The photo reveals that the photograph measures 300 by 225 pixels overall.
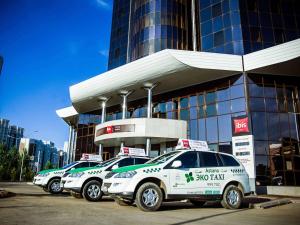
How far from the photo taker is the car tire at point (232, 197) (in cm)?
931

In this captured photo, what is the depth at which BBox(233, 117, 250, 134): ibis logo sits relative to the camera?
20595 millimetres

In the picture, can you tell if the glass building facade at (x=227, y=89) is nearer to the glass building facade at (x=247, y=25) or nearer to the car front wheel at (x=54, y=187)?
the glass building facade at (x=247, y=25)

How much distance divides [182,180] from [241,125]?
13596mm

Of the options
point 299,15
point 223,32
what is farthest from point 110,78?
point 299,15

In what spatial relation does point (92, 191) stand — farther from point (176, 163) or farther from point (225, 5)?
point (225, 5)

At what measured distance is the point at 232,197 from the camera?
31.1ft

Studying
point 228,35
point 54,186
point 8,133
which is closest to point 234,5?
point 228,35

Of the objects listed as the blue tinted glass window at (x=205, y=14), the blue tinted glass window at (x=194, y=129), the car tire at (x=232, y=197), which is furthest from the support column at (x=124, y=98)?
the car tire at (x=232, y=197)

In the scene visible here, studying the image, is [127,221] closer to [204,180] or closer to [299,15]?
[204,180]

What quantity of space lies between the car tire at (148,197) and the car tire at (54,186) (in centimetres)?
844

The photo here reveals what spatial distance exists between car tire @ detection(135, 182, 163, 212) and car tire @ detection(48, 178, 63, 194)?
27.7 feet

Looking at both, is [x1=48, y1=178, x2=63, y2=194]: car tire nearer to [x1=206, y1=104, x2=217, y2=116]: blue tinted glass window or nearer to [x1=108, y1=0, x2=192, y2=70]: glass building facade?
[x1=206, y1=104, x2=217, y2=116]: blue tinted glass window

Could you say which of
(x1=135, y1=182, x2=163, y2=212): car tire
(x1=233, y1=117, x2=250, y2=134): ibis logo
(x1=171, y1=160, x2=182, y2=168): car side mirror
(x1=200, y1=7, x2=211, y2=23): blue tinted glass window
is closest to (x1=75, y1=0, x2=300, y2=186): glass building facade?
(x1=200, y1=7, x2=211, y2=23): blue tinted glass window

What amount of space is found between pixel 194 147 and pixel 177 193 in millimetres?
1797
